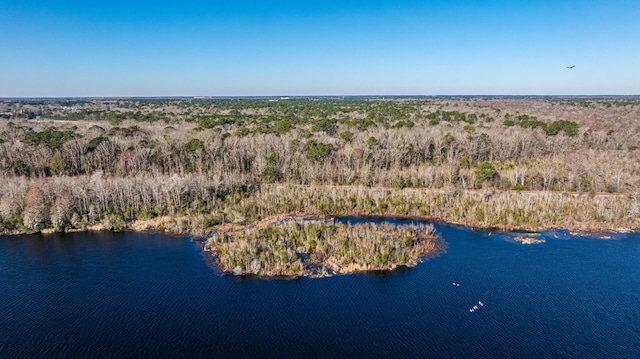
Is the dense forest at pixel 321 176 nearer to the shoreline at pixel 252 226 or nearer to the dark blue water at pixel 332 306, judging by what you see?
the shoreline at pixel 252 226

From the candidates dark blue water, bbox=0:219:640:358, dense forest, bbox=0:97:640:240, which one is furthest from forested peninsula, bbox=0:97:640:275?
dark blue water, bbox=0:219:640:358

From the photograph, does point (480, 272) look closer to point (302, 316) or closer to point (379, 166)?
point (302, 316)

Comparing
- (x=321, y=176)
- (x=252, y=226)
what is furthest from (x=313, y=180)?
(x=252, y=226)

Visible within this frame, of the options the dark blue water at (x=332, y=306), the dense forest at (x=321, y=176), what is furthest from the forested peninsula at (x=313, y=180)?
the dark blue water at (x=332, y=306)

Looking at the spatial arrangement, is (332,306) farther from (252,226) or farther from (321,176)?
(321,176)

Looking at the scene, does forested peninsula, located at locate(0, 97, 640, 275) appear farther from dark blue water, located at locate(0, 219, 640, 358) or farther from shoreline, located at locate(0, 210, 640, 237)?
dark blue water, located at locate(0, 219, 640, 358)

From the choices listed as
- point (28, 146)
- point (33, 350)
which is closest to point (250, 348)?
point (33, 350)
